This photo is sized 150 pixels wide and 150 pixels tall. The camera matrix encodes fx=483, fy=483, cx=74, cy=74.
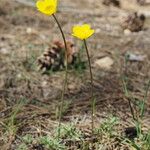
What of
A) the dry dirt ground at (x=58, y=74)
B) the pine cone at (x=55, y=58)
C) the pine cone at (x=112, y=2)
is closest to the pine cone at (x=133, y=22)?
the dry dirt ground at (x=58, y=74)

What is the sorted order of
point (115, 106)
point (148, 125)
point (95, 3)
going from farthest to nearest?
point (95, 3), point (115, 106), point (148, 125)

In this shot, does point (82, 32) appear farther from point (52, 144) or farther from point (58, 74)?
point (58, 74)

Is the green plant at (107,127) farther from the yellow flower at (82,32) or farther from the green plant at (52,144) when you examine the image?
the yellow flower at (82,32)

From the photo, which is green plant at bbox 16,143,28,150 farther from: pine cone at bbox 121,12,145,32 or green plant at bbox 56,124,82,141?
→ pine cone at bbox 121,12,145,32

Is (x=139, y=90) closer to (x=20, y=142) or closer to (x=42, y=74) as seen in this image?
(x=42, y=74)

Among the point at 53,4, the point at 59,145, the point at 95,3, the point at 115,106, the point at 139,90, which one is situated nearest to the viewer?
the point at 53,4

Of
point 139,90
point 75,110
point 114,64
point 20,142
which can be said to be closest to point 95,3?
point 114,64

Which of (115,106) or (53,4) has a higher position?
(53,4)

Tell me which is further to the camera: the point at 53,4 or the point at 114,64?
the point at 114,64
